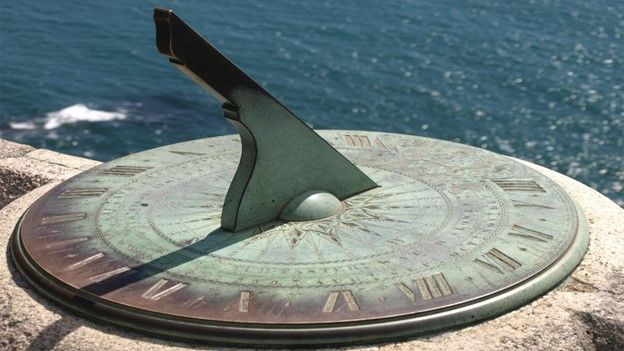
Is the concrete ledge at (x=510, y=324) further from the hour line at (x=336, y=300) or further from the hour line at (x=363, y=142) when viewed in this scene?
the hour line at (x=363, y=142)

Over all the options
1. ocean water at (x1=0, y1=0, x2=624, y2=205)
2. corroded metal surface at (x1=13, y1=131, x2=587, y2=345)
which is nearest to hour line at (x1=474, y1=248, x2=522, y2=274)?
corroded metal surface at (x1=13, y1=131, x2=587, y2=345)

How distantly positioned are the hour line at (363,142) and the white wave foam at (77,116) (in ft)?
21.5

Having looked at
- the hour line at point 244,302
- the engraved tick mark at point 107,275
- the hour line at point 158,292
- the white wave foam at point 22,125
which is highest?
the hour line at point 244,302

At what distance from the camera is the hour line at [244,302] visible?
3930 millimetres

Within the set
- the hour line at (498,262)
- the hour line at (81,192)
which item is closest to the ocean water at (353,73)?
the hour line at (81,192)

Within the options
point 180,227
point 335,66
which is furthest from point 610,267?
point 335,66

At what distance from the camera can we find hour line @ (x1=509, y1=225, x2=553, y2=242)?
15.0 feet

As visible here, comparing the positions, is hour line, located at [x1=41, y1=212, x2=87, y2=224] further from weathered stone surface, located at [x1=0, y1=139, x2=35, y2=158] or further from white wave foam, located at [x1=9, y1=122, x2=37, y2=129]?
white wave foam, located at [x1=9, y1=122, x2=37, y2=129]

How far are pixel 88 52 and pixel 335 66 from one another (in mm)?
3758

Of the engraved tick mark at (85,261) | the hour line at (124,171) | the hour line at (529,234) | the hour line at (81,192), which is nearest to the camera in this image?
the engraved tick mark at (85,261)

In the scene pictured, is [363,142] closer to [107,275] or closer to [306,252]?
[306,252]

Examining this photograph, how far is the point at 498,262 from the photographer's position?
14.2 feet

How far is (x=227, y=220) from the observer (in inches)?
185

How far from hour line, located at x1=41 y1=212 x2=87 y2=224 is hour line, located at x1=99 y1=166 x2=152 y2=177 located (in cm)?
59
